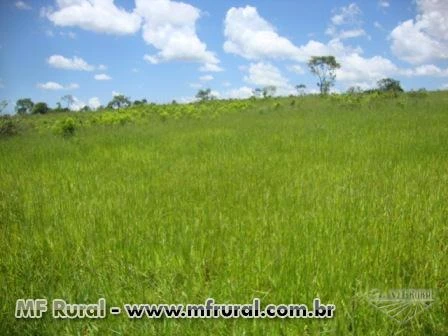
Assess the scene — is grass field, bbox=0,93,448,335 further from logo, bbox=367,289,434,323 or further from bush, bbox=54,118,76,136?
bush, bbox=54,118,76,136

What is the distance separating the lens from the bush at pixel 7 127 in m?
16.0

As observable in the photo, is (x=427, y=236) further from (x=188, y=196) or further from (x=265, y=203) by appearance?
(x=188, y=196)

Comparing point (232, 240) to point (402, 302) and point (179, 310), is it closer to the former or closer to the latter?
point (179, 310)

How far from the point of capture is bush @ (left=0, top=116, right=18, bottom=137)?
16.0 metres

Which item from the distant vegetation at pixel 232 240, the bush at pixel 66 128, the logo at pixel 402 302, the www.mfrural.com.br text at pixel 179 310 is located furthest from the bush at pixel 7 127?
the logo at pixel 402 302

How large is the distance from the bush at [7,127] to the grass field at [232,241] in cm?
1114

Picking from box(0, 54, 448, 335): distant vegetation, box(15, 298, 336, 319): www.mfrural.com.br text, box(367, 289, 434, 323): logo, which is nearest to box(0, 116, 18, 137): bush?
box(0, 54, 448, 335): distant vegetation

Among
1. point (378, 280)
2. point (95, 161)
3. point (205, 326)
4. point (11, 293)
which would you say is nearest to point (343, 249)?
point (378, 280)

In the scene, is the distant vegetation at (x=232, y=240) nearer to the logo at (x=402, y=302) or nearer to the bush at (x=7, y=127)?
the logo at (x=402, y=302)

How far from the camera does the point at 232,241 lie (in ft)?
10.3

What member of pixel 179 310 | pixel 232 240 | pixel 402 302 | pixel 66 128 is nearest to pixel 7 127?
pixel 66 128

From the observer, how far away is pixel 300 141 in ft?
31.0

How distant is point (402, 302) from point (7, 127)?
719 inches

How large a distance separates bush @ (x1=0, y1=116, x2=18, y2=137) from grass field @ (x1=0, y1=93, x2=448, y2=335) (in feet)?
36.6
